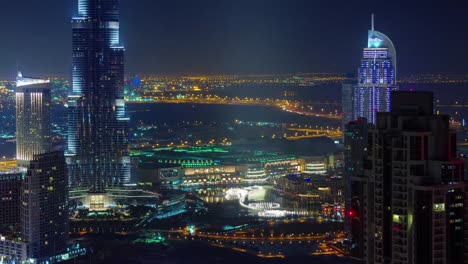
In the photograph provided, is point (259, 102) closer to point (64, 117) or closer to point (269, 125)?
point (269, 125)

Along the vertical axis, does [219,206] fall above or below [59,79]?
below

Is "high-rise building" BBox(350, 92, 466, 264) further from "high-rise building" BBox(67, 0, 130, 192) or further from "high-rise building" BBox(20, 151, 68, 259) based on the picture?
"high-rise building" BBox(67, 0, 130, 192)

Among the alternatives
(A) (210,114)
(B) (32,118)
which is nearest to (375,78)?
(B) (32,118)

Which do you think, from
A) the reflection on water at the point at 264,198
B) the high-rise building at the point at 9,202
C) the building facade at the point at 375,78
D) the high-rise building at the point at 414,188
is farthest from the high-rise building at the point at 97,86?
the high-rise building at the point at 414,188

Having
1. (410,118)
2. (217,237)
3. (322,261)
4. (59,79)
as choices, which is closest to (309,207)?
(217,237)

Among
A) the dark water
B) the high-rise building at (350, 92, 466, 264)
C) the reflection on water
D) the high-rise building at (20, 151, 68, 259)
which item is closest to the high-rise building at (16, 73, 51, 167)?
the reflection on water

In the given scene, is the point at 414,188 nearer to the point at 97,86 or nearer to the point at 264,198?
the point at 264,198
